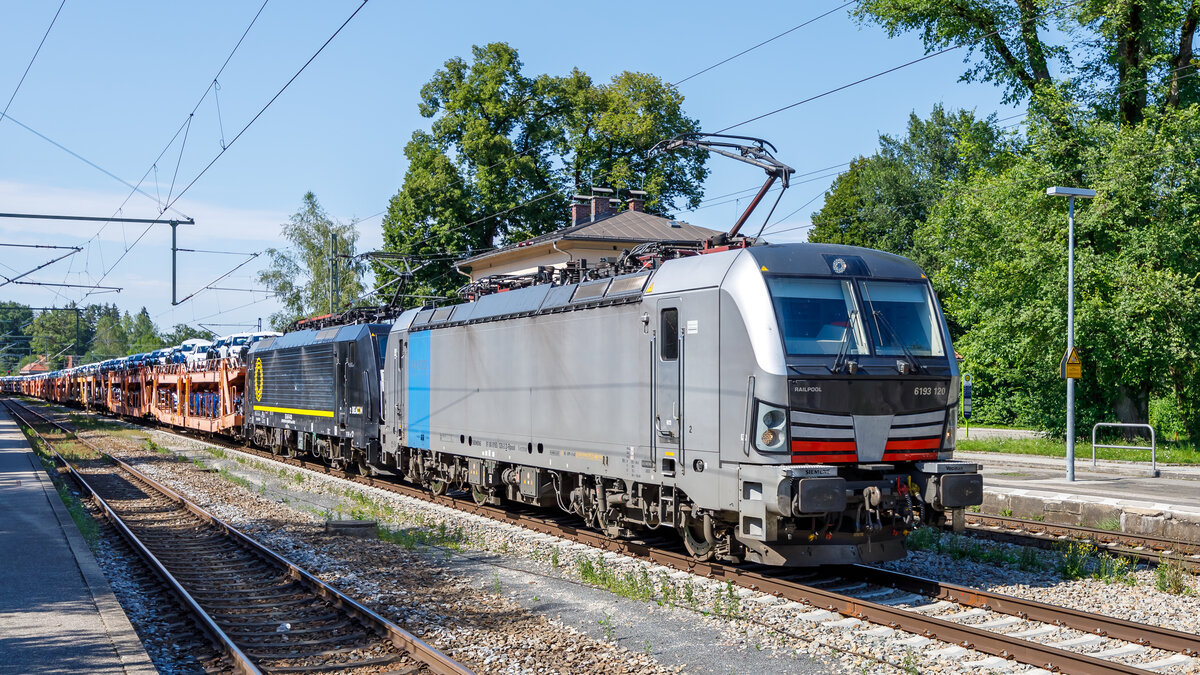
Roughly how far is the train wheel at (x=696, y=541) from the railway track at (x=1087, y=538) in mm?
4772

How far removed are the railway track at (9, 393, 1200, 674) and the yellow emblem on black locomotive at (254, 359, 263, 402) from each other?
2049 centimetres

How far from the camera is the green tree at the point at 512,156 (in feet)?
148

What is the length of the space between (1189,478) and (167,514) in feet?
64.9

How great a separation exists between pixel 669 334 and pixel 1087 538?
6.74 meters

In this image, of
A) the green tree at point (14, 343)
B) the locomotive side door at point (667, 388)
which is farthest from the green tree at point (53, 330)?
the locomotive side door at point (667, 388)

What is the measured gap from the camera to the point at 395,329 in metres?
19.5

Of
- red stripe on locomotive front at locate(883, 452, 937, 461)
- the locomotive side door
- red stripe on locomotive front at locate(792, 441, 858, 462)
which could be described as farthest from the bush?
the locomotive side door

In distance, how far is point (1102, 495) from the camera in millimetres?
16984

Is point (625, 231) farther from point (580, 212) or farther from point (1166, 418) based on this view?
point (1166, 418)

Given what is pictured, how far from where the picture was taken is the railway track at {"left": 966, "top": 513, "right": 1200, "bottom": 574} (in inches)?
469

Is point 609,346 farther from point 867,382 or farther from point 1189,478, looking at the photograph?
point 1189,478

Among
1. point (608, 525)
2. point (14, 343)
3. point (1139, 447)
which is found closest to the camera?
point (608, 525)

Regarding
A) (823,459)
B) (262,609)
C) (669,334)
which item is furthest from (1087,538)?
(262,609)

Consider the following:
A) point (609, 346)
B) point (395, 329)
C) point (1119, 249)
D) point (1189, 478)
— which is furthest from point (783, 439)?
point (1119, 249)
